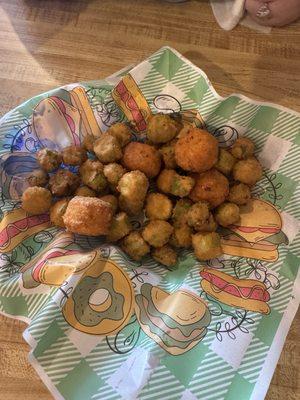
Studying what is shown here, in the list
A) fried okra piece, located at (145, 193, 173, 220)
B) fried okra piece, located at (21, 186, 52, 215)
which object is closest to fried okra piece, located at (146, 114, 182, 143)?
fried okra piece, located at (145, 193, 173, 220)

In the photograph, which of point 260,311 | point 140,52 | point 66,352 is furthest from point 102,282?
point 140,52

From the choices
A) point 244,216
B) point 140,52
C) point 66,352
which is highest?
point 140,52

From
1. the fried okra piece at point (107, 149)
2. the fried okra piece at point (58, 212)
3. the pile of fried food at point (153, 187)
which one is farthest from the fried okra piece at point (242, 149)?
the fried okra piece at point (58, 212)

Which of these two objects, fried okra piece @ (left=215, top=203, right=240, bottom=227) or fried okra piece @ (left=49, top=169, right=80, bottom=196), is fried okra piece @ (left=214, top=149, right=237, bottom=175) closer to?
fried okra piece @ (left=215, top=203, right=240, bottom=227)

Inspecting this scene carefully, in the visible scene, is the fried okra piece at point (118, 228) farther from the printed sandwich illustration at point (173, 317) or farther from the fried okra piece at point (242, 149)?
the fried okra piece at point (242, 149)

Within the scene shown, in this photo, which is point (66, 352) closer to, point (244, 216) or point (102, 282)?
point (102, 282)
